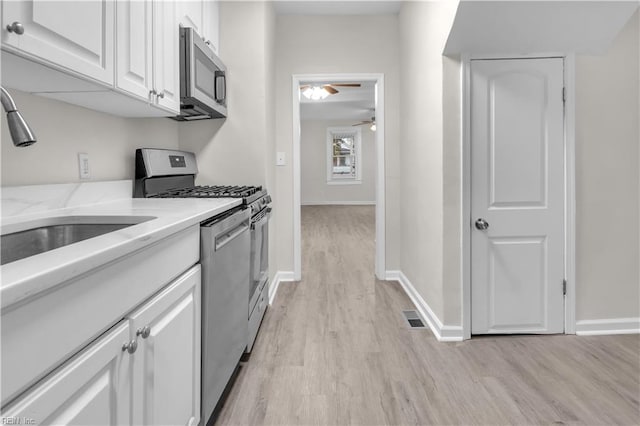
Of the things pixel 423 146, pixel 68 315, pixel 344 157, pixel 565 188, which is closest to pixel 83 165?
pixel 68 315

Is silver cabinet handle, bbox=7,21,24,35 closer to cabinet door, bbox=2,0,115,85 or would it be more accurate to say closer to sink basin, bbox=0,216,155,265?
cabinet door, bbox=2,0,115,85

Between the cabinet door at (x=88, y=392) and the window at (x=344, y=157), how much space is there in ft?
35.0

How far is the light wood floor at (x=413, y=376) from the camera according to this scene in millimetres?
1624

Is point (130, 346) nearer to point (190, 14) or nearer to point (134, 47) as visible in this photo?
point (134, 47)

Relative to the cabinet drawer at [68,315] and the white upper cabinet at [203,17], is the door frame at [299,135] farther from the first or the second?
the cabinet drawer at [68,315]

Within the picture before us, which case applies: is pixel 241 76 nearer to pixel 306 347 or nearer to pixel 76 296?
pixel 306 347

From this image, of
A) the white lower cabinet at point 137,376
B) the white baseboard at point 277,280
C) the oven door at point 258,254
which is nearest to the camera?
the white lower cabinet at point 137,376

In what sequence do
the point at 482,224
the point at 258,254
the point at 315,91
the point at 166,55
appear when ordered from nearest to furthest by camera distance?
the point at 166,55 → the point at 482,224 → the point at 258,254 → the point at 315,91

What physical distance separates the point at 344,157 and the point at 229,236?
32.9 ft

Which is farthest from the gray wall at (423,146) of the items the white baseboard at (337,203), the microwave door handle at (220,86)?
the white baseboard at (337,203)

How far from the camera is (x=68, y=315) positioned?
68cm

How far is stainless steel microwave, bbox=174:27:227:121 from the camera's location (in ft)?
6.88

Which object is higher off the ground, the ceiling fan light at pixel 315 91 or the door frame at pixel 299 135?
the ceiling fan light at pixel 315 91

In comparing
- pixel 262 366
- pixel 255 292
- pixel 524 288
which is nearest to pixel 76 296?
pixel 262 366
